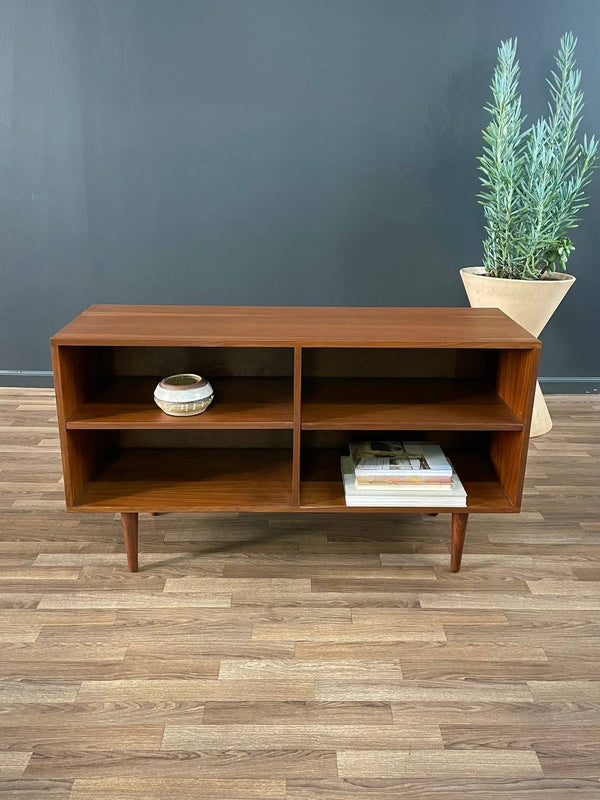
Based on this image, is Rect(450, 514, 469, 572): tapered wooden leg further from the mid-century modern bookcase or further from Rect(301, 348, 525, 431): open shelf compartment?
Rect(301, 348, 525, 431): open shelf compartment

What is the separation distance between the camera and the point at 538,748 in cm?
101

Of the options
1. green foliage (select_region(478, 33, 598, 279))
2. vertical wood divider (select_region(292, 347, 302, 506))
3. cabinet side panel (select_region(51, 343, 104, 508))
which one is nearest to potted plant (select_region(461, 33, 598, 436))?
green foliage (select_region(478, 33, 598, 279))

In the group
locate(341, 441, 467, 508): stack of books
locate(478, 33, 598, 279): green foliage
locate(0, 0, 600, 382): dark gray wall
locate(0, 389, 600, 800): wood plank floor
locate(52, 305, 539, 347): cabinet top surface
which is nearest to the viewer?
locate(0, 389, 600, 800): wood plank floor

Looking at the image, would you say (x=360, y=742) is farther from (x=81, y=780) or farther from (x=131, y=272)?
(x=131, y=272)

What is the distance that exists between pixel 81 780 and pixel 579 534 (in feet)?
3.93

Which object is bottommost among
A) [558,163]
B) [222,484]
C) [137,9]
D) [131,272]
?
[222,484]

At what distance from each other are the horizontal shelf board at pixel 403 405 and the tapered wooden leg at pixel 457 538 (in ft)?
0.73

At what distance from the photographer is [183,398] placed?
1273 mm

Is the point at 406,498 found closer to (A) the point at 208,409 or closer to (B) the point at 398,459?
(B) the point at 398,459

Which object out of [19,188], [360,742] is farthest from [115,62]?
[360,742]

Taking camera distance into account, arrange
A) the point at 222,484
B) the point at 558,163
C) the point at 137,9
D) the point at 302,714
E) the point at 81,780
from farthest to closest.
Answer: the point at 137,9, the point at 558,163, the point at 222,484, the point at 302,714, the point at 81,780

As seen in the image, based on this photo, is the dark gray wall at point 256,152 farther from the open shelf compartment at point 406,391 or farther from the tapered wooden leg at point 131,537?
the tapered wooden leg at point 131,537

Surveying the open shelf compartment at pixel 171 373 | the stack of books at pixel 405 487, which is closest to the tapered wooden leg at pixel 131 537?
the open shelf compartment at pixel 171 373

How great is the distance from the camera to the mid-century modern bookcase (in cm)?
126
